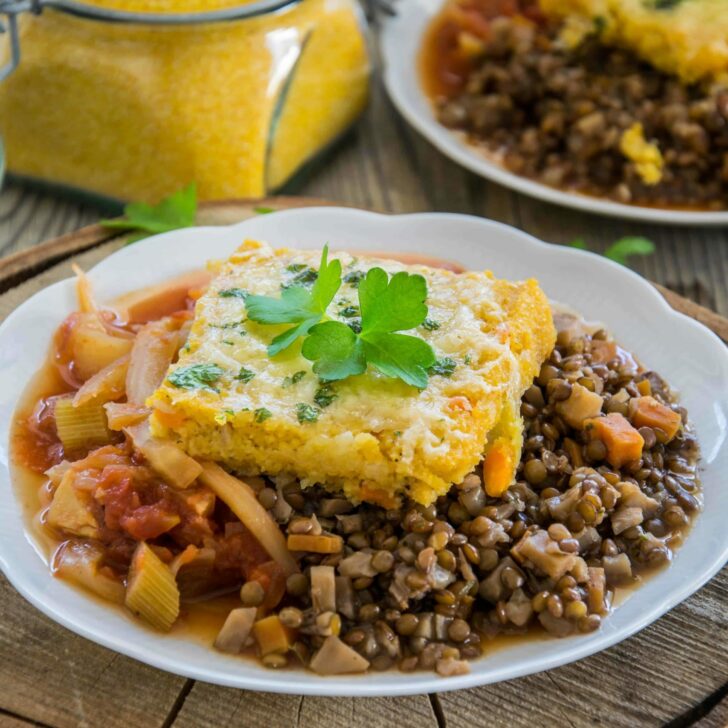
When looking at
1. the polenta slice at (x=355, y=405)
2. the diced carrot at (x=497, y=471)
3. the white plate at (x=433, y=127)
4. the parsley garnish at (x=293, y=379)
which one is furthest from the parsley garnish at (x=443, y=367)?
the white plate at (x=433, y=127)

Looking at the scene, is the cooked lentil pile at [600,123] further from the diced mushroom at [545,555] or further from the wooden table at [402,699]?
the diced mushroom at [545,555]

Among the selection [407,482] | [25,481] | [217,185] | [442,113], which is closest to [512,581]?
[407,482]

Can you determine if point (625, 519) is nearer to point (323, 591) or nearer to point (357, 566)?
point (357, 566)

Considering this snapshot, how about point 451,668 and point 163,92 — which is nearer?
point 451,668

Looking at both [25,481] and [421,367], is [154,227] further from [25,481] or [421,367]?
[421,367]

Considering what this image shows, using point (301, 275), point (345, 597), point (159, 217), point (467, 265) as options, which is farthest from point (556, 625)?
point (159, 217)

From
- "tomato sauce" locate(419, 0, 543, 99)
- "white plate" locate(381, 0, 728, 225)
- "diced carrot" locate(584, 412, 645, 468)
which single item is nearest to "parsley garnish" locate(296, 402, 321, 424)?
"diced carrot" locate(584, 412, 645, 468)

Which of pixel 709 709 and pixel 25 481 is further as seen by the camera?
pixel 25 481
